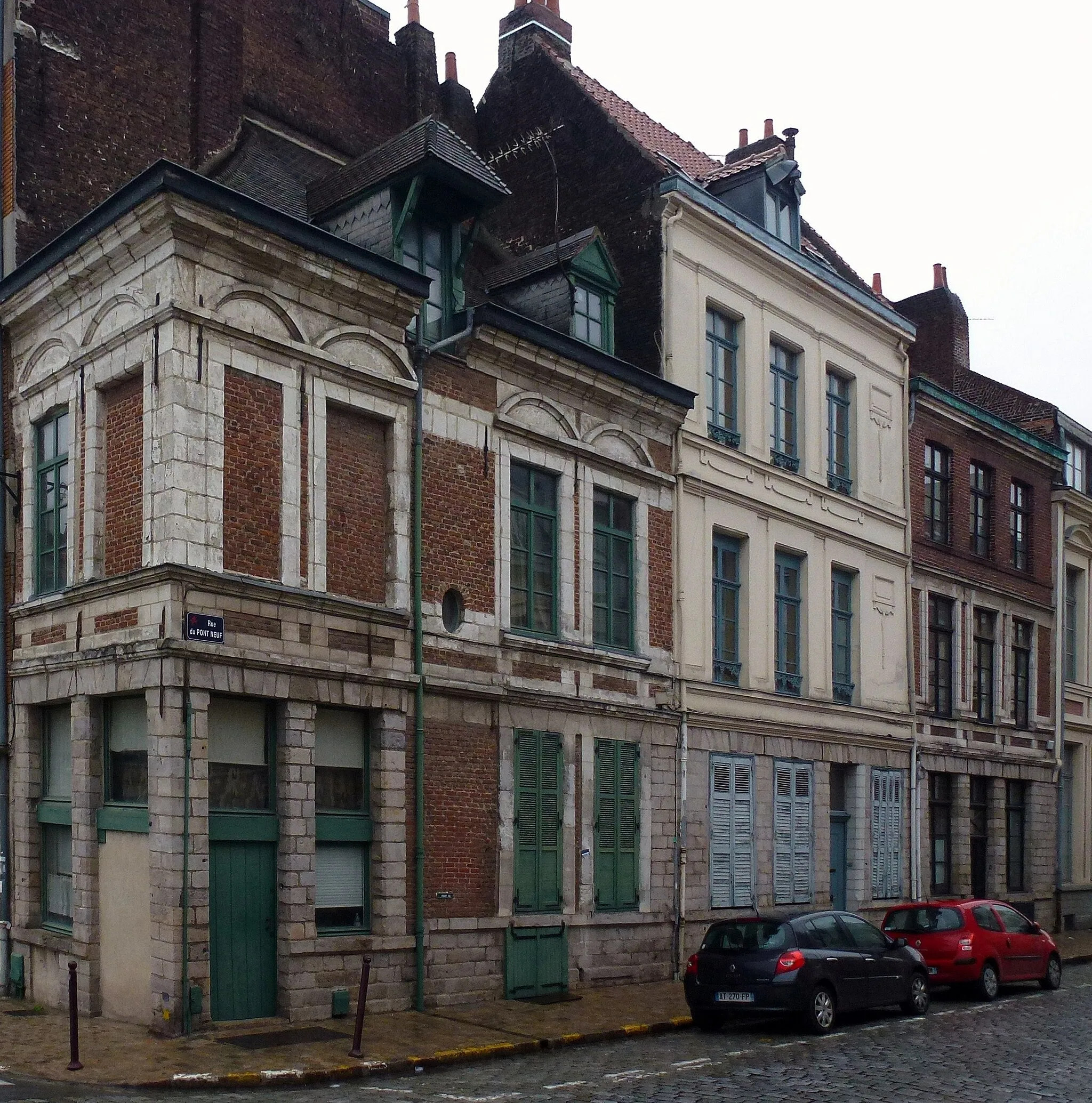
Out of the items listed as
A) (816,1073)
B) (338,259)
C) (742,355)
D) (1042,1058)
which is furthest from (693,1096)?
(742,355)

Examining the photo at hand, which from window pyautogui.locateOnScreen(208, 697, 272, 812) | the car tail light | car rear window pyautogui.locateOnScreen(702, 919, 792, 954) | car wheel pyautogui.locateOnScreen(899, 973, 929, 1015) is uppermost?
window pyautogui.locateOnScreen(208, 697, 272, 812)

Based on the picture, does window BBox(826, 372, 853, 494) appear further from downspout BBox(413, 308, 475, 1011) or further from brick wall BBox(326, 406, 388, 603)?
brick wall BBox(326, 406, 388, 603)

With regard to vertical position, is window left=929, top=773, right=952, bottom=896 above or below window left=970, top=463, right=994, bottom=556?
below

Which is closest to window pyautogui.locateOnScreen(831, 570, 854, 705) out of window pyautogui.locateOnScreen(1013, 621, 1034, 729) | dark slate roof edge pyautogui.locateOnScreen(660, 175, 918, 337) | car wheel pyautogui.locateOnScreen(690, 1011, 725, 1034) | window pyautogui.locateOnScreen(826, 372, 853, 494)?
window pyautogui.locateOnScreen(826, 372, 853, 494)

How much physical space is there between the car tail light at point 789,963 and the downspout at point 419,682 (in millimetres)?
3844

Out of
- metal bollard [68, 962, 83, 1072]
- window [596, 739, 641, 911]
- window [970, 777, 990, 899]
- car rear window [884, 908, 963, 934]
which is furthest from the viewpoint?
window [970, 777, 990, 899]

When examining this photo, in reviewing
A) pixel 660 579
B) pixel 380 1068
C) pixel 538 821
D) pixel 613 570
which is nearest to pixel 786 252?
pixel 660 579

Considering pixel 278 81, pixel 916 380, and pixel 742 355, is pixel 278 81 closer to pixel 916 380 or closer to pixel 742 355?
pixel 742 355

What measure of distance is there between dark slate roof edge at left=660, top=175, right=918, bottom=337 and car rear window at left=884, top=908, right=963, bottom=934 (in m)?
10.2

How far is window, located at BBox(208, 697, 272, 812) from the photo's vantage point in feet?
47.7

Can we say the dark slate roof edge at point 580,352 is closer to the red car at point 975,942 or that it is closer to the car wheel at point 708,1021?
the red car at point 975,942

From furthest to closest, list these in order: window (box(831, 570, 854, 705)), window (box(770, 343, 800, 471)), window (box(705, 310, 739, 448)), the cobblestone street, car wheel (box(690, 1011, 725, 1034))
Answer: window (box(831, 570, 854, 705)) → window (box(770, 343, 800, 471)) → window (box(705, 310, 739, 448)) → car wheel (box(690, 1011, 725, 1034)) → the cobblestone street

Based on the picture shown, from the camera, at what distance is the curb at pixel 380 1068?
11734 millimetres

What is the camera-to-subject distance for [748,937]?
15703 millimetres
